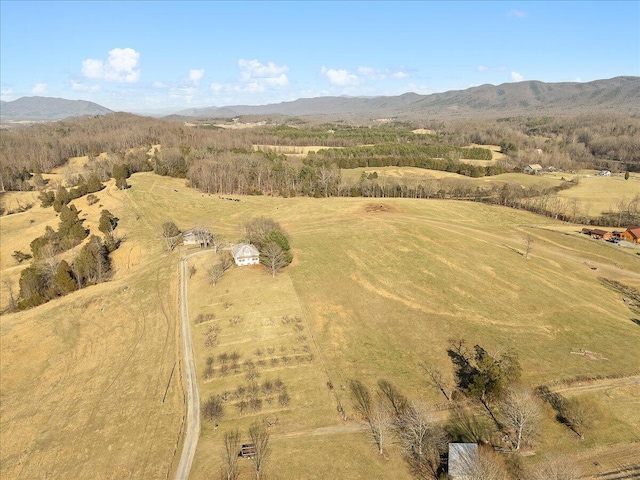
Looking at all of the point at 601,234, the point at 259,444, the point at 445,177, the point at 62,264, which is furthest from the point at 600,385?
the point at 445,177

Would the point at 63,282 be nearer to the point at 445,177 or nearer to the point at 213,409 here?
the point at 213,409

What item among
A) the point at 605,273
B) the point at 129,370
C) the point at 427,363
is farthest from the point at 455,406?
the point at 605,273

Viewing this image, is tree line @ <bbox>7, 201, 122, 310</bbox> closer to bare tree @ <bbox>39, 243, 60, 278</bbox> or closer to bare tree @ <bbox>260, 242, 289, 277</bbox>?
bare tree @ <bbox>39, 243, 60, 278</bbox>

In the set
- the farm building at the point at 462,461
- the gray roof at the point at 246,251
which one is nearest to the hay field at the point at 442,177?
the gray roof at the point at 246,251

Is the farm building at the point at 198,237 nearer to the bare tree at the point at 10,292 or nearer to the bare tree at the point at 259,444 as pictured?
the bare tree at the point at 10,292

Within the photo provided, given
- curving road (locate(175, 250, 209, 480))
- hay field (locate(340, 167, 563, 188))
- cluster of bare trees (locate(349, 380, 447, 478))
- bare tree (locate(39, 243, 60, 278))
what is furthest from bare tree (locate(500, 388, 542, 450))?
hay field (locate(340, 167, 563, 188))

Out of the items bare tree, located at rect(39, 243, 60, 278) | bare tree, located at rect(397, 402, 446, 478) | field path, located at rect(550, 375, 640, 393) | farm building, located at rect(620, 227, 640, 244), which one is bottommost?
field path, located at rect(550, 375, 640, 393)
